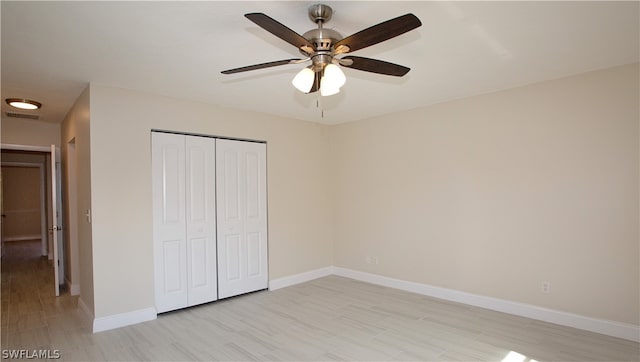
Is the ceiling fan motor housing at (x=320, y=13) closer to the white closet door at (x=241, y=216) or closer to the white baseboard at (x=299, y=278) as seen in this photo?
the white closet door at (x=241, y=216)

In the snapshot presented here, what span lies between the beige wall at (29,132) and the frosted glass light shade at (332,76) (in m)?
5.29

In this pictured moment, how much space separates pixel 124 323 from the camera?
11.9ft

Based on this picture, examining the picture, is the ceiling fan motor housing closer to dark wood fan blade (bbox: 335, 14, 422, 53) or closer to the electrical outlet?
dark wood fan blade (bbox: 335, 14, 422, 53)

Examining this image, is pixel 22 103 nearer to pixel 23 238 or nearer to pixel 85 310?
pixel 85 310

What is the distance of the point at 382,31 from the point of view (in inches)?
69.8

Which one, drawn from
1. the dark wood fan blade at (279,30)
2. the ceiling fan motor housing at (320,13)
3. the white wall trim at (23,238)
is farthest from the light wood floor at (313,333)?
the white wall trim at (23,238)

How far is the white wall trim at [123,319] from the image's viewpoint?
11.5ft

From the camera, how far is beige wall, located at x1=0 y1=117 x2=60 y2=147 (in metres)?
4.91

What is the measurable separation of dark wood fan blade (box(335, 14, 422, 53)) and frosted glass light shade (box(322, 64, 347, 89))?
12 centimetres

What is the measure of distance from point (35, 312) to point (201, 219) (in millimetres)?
2197

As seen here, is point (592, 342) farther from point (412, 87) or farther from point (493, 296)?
point (412, 87)

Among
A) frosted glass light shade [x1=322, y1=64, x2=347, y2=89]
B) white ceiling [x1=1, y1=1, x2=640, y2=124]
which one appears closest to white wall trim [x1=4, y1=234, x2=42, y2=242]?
white ceiling [x1=1, y1=1, x2=640, y2=124]

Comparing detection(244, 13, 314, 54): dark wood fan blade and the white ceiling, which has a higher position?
the white ceiling

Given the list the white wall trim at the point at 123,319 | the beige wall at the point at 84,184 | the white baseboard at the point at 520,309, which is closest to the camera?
the white baseboard at the point at 520,309
